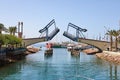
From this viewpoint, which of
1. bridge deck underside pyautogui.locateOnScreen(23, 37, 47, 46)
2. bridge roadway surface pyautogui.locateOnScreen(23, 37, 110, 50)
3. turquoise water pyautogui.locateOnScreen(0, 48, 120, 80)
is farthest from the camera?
bridge roadway surface pyautogui.locateOnScreen(23, 37, 110, 50)

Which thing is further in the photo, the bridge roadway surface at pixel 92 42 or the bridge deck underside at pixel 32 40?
the bridge roadway surface at pixel 92 42

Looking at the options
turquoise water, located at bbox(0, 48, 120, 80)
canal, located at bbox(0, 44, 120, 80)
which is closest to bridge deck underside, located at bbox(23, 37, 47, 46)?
canal, located at bbox(0, 44, 120, 80)

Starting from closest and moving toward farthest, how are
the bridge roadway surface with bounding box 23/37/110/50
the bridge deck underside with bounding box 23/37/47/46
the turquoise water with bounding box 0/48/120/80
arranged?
the turquoise water with bounding box 0/48/120/80
the bridge deck underside with bounding box 23/37/47/46
the bridge roadway surface with bounding box 23/37/110/50

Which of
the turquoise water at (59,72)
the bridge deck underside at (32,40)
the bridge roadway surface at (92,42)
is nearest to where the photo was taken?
the turquoise water at (59,72)

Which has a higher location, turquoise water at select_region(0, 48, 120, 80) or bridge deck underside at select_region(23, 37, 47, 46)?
Answer: bridge deck underside at select_region(23, 37, 47, 46)

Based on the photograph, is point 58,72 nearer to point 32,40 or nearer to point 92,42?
point 32,40

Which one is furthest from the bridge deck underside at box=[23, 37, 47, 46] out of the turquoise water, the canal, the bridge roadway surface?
the turquoise water

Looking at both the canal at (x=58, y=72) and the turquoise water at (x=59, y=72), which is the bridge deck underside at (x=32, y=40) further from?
the turquoise water at (x=59, y=72)

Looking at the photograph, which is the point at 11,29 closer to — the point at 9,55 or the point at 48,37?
the point at 48,37

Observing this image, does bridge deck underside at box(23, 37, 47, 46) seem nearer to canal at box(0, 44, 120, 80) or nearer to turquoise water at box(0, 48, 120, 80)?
canal at box(0, 44, 120, 80)

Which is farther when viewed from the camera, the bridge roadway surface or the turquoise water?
the bridge roadway surface

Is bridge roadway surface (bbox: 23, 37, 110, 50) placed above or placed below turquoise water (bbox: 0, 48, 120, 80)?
above

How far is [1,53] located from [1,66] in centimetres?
687

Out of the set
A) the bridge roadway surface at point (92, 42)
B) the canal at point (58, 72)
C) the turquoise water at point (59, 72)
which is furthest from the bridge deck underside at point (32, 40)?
the turquoise water at point (59, 72)
